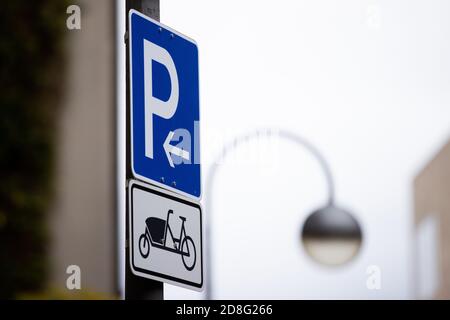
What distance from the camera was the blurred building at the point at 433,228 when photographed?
29.3m

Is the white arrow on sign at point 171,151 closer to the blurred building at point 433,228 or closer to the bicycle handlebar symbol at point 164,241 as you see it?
the bicycle handlebar symbol at point 164,241

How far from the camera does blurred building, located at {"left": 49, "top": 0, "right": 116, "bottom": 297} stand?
70.9ft

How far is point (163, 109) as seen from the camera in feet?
18.8

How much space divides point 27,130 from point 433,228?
14.5m

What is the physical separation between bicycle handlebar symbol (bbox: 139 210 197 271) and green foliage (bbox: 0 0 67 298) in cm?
1379

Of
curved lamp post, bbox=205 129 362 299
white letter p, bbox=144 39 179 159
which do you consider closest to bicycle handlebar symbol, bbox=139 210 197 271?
white letter p, bbox=144 39 179 159

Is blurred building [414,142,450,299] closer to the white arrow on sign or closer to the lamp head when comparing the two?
the lamp head

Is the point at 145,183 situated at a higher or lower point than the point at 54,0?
lower

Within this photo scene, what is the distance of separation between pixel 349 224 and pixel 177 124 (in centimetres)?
722
